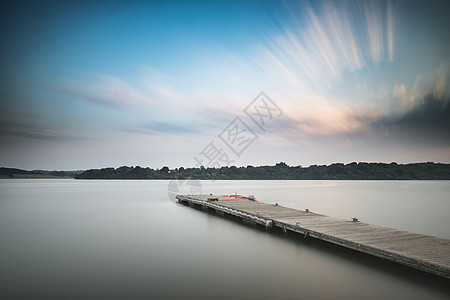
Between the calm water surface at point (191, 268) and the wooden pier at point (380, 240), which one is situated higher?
the wooden pier at point (380, 240)

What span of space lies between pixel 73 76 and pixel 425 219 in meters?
39.4

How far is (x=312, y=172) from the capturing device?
134 m

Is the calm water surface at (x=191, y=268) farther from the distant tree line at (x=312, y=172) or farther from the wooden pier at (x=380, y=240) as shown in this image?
the distant tree line at (x=312, y=172)

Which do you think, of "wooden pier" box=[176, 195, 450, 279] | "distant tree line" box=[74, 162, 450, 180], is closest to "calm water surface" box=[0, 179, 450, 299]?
"wooden pier" box=[176, 195, 450, 279]

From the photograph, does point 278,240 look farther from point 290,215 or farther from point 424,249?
point 424,249

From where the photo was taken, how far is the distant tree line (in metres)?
124

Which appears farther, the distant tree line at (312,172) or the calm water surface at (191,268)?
the distant tree line at (312,172)

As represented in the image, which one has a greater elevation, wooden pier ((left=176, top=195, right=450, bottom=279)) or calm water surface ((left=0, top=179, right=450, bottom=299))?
wooden pier ((left=176, top=195, right=450, bottom=279))

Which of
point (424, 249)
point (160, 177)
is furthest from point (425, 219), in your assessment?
point (160, 177)

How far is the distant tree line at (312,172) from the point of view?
123500 millimetres

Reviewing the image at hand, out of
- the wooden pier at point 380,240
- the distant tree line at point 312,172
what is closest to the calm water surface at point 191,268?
the wooden pier at point 380,240

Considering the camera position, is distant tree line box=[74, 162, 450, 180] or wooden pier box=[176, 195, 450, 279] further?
distant tree line box=[74, 162, 450, 180]

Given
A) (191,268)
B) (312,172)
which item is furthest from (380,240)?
(312,172)

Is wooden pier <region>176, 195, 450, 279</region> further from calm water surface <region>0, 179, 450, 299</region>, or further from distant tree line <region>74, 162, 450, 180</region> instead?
distant tree line <region>74, 162, 450, 180</region>
